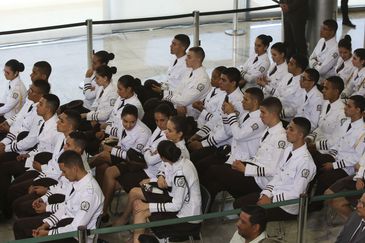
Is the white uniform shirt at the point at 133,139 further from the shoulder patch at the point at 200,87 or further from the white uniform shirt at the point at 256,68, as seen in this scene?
the white uniform shirt at the point at 256,68

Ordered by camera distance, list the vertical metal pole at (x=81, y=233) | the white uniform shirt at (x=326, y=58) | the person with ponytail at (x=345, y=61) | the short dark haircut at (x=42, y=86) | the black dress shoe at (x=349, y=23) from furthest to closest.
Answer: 1. the black dress shoe at (x=349, y=23)
2. the white uniform shirt at (x=326, y=58)
3. the person with ponytail at (x=345, y=61)
4. the short dark haircut at (x=42, y=86)
5. the vertical metal pole at (x=81, y=233)

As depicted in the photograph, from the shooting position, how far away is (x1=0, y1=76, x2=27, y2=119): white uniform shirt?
8.11 metres

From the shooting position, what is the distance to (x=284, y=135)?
6.70 metres

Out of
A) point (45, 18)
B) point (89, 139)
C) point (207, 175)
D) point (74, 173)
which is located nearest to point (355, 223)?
point (207, 175)

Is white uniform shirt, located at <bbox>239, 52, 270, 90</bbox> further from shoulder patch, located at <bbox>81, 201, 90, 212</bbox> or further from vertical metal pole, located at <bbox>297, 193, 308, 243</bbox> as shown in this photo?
shoulder patch, located at <bbox>81, 201, 90, 212</bbox>

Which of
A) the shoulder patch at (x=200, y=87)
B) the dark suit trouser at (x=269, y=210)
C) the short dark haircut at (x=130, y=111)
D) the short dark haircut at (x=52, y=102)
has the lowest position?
the dark suit trouser at (x=269, y=210)

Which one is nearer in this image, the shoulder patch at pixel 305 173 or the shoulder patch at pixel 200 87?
the shoulder patch at pixel 305 173

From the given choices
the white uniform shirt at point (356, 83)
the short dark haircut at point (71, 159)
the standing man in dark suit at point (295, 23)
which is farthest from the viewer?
the standing man in dark suit at point (295, 23)

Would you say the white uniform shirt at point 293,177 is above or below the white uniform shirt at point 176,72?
below

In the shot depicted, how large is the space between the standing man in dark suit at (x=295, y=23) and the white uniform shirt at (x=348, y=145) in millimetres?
3535

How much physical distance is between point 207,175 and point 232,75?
116 centimetres

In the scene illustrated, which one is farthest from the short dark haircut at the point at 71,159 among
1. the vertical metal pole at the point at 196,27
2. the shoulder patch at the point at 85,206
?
the vertical metal pole at the point at 196,27

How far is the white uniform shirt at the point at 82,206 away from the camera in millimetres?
5754

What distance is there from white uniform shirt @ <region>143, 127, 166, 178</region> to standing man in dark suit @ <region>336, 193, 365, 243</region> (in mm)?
1748
